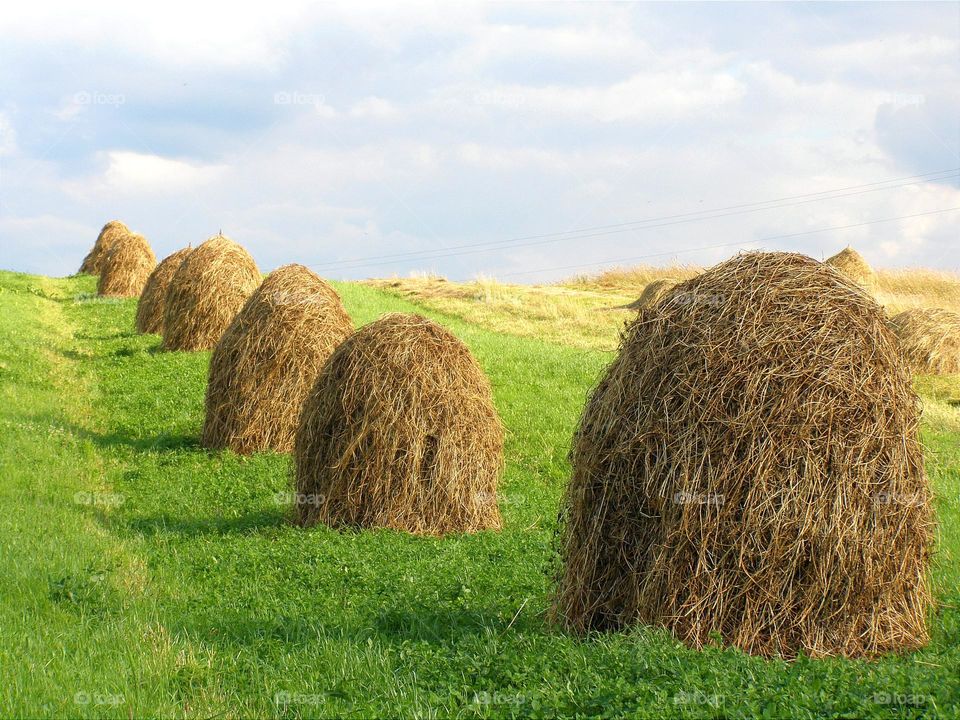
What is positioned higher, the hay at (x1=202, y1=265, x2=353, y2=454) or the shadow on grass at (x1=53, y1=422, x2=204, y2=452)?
the hay at (x1=202, y1=265, x2=353, y2=454)

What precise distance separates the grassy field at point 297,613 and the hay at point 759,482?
1.24 feet

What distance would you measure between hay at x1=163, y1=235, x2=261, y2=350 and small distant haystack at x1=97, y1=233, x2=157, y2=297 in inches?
606

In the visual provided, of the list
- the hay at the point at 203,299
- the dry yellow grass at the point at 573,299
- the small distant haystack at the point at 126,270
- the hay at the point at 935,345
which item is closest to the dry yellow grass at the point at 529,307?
the dry yellow grass at the point at 573,299

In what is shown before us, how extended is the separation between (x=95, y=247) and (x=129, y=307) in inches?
680

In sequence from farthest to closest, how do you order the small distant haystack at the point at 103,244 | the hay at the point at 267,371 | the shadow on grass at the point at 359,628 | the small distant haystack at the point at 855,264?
the small distant haystack at the point at 103,244 < the small distant haystack at the point at 855,264 < the hay at the point at 267,371 < the shadow on grass at the point at 359,628

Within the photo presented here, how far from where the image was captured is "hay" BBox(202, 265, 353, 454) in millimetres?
14445

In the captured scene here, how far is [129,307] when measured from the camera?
3288 cm

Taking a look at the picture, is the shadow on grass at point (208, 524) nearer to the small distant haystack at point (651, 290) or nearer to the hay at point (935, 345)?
the small distant haystack at point (651, 290)

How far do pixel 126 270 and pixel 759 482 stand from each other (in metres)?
35.7

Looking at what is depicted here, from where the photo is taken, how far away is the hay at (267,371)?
14.4 meters

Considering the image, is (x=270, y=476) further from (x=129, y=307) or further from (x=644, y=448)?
(x=129, y=307)

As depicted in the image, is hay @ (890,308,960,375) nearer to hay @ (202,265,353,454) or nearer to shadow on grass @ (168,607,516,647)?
hay @ (202,265,353,454)

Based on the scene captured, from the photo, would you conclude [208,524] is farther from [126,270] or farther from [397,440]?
[126,270]

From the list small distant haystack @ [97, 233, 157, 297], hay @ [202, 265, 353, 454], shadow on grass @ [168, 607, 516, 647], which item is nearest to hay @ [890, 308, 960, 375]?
hay @ [202, 265, 353, 454]
